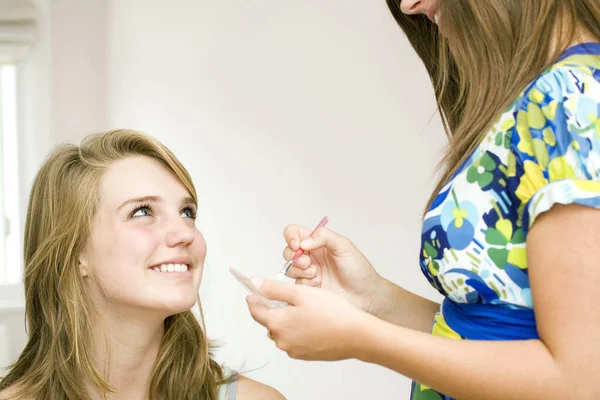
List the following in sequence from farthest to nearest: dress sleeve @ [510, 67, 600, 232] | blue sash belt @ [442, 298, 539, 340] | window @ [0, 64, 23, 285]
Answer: window @ [0, 64, 23, 285], blue sash belt @ [442, 298, 539, 340], dress sleeve @ [510, 67, 600, 232]

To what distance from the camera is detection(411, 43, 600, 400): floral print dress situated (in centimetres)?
77

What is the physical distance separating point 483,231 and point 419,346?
171mm

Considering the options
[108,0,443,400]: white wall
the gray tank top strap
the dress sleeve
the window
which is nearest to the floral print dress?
the dress sleeve

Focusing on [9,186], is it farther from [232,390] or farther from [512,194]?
[512,194]

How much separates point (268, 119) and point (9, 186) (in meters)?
0.96

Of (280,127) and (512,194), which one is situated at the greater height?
(280,127)

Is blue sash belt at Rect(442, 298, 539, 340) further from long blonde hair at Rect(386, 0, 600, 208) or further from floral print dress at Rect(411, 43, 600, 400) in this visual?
long blonde hair at Rect(386, 0, 600, 208)

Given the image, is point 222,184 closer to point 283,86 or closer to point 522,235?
point 283,86

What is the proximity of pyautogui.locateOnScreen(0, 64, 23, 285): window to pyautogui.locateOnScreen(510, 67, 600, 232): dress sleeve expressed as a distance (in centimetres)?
208

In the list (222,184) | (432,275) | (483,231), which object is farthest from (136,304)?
(222,184)

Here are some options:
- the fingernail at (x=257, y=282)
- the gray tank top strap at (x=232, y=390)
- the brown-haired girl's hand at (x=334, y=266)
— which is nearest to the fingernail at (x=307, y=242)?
the brown-haired girl's hand at (x=334, y=266)

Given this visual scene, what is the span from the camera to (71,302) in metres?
1.49

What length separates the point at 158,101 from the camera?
263 cm

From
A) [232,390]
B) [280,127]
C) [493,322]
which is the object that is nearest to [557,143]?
[493,322]
